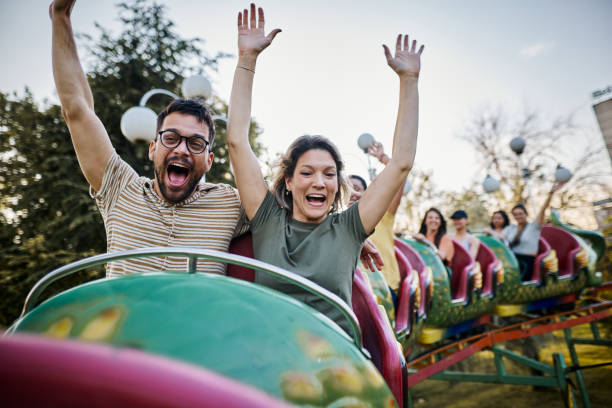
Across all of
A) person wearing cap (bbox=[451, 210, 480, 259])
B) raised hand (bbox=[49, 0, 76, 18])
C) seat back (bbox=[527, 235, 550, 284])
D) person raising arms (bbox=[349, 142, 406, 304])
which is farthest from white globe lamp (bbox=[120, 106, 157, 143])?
seat back (bbox=[527, 235, 550, 284])

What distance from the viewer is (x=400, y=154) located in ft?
4.56

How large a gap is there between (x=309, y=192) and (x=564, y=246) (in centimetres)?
586

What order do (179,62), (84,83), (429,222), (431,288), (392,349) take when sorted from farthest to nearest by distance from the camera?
(179,62)
(429,222)
(431,288)
(84,83)
(392,349)

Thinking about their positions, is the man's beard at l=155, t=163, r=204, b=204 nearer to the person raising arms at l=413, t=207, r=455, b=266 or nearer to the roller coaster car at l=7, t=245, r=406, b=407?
the roller coaster car at l=7, t=245, r=406, b=407

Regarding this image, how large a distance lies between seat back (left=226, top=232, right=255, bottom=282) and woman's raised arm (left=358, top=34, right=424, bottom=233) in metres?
0.47

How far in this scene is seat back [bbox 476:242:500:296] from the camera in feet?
13.0

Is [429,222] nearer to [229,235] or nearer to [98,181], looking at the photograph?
[229,235]

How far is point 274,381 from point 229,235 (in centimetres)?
98

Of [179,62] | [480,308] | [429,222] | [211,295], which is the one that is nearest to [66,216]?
[179,62]

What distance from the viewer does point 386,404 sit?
0.62m

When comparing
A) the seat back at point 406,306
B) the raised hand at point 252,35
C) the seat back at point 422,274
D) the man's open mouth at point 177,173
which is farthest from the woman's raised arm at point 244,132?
the seat back at point 422,274

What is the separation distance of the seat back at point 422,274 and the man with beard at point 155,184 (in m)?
1.85

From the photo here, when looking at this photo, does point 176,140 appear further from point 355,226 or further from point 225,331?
point 225,331

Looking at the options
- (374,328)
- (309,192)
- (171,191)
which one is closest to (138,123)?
(171,191)
